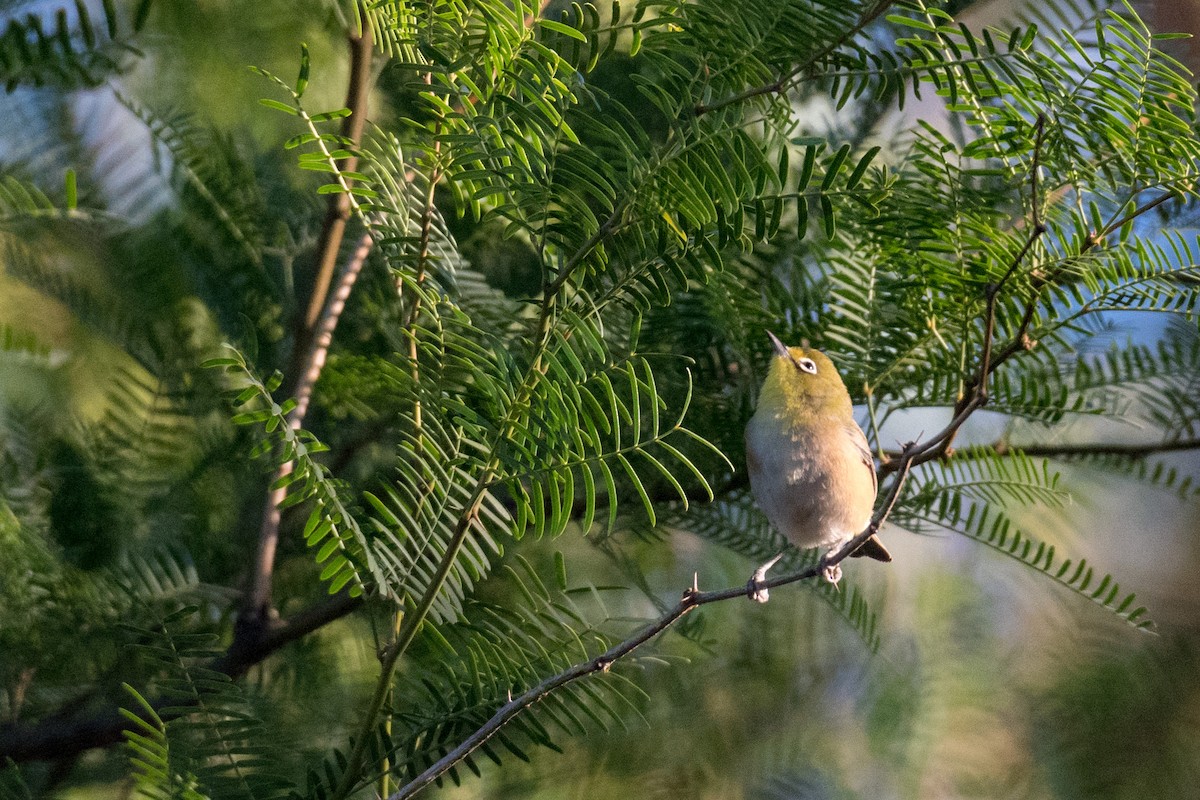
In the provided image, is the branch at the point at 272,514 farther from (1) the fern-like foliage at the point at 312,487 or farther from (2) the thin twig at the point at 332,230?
(1) the fern-like foliage at the point at 312,487

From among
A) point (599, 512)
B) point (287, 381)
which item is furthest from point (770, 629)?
point (287, 381)

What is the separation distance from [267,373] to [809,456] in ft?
0.64

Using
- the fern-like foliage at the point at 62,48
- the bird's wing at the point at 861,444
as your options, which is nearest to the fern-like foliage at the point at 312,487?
the fern-like foliage at the point at 62,48

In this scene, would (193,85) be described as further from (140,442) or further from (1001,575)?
(1001,575)

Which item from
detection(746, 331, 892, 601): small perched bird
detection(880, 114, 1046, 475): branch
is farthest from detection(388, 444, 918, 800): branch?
detection(746, 331, 892, 601): small perched bird

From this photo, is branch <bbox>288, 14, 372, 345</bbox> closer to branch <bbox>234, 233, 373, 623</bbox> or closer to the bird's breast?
branch <bbox>234, 233, 373, 623</bbox>

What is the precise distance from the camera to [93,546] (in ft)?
1.22

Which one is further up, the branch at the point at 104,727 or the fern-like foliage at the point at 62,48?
the fern-like foliage at the point at 62,48

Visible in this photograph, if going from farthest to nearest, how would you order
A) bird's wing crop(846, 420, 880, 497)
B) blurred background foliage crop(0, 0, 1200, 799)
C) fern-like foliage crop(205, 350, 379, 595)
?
bird's wing crop(846, 420, 880, 497) → blurred background foliage crop(0, 0, 1200, 799) → fern-like foliage crop(205, 350, 379, 595)

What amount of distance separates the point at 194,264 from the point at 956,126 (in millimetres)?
321

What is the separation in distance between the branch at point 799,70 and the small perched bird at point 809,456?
120 mm

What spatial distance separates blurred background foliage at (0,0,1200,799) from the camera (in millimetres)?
318

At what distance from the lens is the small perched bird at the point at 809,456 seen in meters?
0.36

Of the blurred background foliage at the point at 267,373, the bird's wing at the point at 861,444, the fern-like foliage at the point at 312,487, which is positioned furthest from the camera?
the bird's wing at the point at 861,444
